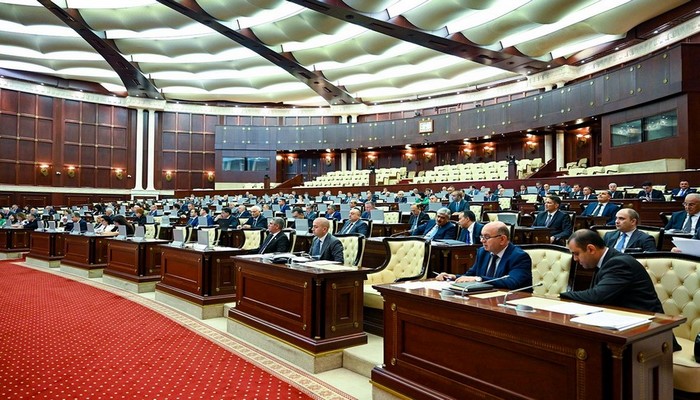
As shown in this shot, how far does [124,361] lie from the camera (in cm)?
417

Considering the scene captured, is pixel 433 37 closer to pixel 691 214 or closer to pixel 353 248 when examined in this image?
pixel 691 214

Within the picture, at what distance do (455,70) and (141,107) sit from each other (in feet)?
53.2

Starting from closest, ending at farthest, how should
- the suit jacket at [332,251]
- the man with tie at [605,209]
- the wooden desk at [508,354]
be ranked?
1. the wooden desk at [508,354]
2. the suit jacket at [332,251]
3. the man with tie at [605,209]

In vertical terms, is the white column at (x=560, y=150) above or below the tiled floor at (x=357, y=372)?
above

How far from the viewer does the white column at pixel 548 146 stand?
20.6 m

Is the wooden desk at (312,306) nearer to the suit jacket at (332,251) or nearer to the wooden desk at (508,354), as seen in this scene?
the suit jacket at (332,251)

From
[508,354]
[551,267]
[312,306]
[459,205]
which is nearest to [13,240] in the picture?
[459,205]

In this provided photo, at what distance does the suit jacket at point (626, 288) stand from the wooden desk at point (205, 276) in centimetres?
429

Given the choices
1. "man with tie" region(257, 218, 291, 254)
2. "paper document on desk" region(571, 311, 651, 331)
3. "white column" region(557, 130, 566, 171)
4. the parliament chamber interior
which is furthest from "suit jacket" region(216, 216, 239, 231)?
"white column" region(557, 130, 566, 171)

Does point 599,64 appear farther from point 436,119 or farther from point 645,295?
point 645,295

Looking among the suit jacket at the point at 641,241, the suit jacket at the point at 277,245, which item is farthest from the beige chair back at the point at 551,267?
the suit jacket at the point at 277,245

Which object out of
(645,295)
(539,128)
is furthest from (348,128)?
(645,295)

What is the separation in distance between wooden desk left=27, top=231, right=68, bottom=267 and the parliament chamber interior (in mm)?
87

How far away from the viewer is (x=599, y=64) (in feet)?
59.7
